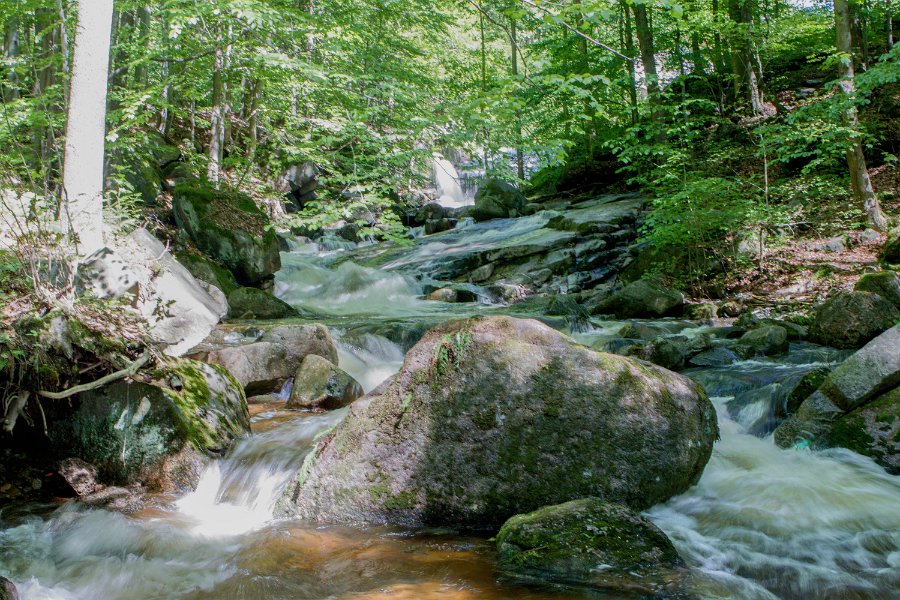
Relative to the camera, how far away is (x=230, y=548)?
3641 mm

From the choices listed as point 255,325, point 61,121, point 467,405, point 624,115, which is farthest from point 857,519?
point 624,115

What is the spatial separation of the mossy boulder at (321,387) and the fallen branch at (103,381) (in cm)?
226

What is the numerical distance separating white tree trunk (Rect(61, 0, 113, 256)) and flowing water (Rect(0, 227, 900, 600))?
2487mm

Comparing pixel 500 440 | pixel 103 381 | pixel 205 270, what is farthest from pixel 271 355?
pixel 205 270

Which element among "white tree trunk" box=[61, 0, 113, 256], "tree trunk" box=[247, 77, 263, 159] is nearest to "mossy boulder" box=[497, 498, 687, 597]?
"white tree trunk" box=[61, 0, 113, 256]

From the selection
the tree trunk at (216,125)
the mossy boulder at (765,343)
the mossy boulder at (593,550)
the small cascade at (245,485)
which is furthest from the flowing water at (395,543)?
the tree trunk at (216,125)

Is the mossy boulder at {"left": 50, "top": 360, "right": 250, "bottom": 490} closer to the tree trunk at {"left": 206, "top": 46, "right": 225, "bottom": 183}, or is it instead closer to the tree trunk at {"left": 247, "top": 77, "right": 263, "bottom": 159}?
the tree trunk at {"left": 206, "top": 46, "right": 225, "bottom": 183}

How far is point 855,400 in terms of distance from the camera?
4.71 meters

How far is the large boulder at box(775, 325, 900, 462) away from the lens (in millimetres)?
4586

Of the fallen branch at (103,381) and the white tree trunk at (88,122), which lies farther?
the white tree trunk at (88,122)

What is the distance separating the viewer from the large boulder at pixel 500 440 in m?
3.82

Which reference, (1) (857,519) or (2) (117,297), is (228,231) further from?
(1) (857,519)

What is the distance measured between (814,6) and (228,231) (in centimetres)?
2380

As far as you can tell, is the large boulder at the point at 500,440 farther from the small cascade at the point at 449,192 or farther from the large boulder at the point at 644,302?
the small cascade at the point at 449,192
